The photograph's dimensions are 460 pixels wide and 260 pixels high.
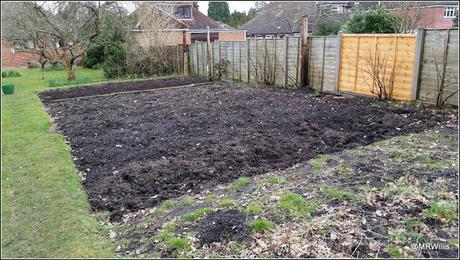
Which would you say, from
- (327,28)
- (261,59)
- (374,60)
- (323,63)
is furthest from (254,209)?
(327,28)

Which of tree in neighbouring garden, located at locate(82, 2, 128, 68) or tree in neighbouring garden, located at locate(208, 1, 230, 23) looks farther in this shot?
tree in neighbouring garden, located at locate(208, 1, 230, 23)

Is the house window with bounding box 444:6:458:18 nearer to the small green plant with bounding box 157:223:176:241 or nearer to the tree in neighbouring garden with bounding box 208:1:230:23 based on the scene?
the tree in neighbouring garden with bounding box 208:1:230:23

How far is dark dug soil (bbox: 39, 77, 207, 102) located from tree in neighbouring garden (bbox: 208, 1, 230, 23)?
108 ft

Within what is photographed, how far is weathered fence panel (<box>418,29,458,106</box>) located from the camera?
7.18 m

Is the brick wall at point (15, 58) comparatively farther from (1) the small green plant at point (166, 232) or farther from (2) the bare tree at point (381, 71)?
(1) the small green plant at point (166, 232)

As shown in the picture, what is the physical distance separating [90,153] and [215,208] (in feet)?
10.0

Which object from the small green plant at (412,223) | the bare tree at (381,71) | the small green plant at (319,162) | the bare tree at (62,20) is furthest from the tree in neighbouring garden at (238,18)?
the small green plant at (412,223)

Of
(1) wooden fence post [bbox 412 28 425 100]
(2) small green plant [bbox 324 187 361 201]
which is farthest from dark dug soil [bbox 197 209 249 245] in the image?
(1) wooden fence post [bbox 412 28 425 100]

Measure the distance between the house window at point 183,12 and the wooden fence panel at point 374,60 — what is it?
24658 mm

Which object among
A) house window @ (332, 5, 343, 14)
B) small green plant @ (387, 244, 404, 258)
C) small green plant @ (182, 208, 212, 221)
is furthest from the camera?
house window @ (332, 5, 343, 14)

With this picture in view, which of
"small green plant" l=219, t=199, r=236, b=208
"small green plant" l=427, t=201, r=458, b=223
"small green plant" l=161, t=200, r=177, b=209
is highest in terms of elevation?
"small green plant" l=427, t=201, r=458, b=223

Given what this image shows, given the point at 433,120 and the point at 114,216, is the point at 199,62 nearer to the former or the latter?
the point at 433,120

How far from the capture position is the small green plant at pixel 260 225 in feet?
10.2

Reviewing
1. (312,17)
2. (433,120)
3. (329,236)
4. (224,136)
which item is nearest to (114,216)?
(329,236)
